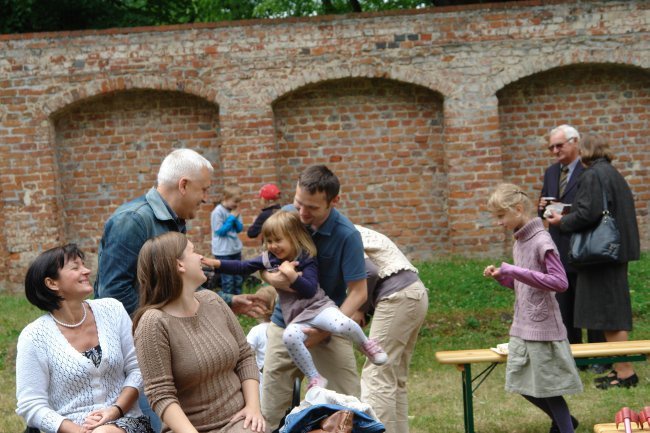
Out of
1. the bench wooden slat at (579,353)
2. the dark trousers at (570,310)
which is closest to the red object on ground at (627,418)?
the bench wooden slat at (579,353)

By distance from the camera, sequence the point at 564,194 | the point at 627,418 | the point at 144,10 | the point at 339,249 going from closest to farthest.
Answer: the point at 627,418 < the point at 339,249 < the point at 564,194 < the point at 144,10

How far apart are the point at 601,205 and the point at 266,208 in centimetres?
487

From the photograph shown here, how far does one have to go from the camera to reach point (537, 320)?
5980mm

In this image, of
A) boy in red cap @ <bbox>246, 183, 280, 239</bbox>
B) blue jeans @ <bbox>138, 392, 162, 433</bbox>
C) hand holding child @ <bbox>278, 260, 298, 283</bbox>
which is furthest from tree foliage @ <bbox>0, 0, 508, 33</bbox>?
blue jeans @ <bbox>138, 392, 162, 433</bbox>

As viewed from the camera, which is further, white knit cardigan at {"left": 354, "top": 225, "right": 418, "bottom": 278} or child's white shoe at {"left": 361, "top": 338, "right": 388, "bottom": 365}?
white knit cardigan at {"left": 354, "top": 225, "right": 418, "bottom": 278}

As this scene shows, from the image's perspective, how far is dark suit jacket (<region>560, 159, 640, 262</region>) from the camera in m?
7.57

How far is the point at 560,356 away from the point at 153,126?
8609 mm

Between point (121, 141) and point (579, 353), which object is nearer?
point (579, 353)

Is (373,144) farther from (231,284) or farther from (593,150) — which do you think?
(593,150)

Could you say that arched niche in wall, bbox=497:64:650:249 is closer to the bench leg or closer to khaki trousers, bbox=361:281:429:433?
the bench leg

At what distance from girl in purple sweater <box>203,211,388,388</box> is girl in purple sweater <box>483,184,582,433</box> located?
3.75ft

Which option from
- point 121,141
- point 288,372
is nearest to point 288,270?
point 288,372

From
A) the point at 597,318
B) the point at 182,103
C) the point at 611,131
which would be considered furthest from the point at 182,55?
the point at 597,318

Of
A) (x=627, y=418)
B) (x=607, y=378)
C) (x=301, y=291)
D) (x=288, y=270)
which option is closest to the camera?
(x=627, y=418)
